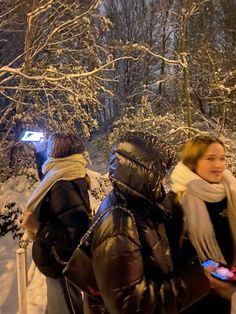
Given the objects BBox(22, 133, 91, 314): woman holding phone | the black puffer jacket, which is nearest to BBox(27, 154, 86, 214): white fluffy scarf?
BBox(22, 133, 91, 314): woman holding phone

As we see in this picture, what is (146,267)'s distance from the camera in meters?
1.58

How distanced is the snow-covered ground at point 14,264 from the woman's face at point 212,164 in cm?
264

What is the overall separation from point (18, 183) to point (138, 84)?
13428 millimetres

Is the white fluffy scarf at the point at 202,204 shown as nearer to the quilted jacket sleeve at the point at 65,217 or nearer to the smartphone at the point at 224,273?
the smartphone at the point at 224,273

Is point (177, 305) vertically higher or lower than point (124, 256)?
lower

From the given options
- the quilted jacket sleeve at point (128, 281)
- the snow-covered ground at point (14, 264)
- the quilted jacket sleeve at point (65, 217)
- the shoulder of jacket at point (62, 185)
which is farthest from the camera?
the snow-covered ground at point (14, 264)

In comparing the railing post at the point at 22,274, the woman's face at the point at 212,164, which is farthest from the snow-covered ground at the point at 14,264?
the woman's face at the point at 212,164

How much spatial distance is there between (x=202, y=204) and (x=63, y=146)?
1.12 meters

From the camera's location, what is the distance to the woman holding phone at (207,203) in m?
2.11

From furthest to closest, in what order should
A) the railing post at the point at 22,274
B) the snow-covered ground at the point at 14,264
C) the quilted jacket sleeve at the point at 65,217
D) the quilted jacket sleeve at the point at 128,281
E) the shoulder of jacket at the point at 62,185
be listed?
the snow-covered ground at the point at 14,264, the railing post at the point at 22,274, the shoulder of jacket at the point at 62,185, the quilted jacket sleeve at the point at 65,217, the quilted jacket sleeve at the point at 128,281

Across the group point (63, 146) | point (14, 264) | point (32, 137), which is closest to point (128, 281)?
point (63, 146)

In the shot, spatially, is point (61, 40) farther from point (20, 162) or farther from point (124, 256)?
point (124, 256)

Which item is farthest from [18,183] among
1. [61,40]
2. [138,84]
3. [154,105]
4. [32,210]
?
[138,84]

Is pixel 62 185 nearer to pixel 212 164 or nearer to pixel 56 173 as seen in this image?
pixel 56 173
